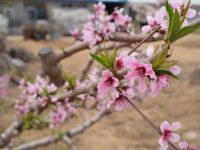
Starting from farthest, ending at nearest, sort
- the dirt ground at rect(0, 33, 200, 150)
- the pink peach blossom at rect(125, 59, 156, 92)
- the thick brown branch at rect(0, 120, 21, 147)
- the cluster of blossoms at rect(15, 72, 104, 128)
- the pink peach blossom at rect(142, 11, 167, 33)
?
the dirt ground at rect(0, 33, 200, 150), the thick brown branch at rect(0, 120, 21, 147), the cluster of blossoms at rect(15, 72, 104, 128), the pink peach blossom at rect(142, 11, 167, 33), the pink peach blossom at rect(125, 59, 156, 92)

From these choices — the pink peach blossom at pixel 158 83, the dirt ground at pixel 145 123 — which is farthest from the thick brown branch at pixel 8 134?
the dirt ground at pixel 145 123

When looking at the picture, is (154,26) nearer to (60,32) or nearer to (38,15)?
(60,32)

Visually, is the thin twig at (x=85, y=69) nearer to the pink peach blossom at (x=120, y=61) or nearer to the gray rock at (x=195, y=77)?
the pink peach blossom at (x=120, y=61)

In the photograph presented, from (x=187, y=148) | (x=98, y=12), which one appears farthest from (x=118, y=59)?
(x=98, y=12)

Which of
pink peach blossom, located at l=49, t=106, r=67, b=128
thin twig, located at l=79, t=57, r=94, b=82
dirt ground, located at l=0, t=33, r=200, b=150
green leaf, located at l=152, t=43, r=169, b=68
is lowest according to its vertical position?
dirt ground, located at l=0, t=33, r=200, b=150

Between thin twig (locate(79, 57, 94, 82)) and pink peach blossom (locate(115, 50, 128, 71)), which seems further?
thin twig (locate(79, 57, 94, 82))

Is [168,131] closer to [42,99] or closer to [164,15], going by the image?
[164,15]

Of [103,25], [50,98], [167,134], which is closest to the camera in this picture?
[167,134]

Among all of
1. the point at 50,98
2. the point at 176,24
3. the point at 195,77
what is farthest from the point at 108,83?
the point at 195,77

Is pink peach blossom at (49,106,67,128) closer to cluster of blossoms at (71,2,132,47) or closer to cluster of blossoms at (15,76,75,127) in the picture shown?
cluster of blossoms at (15,76,75,127)

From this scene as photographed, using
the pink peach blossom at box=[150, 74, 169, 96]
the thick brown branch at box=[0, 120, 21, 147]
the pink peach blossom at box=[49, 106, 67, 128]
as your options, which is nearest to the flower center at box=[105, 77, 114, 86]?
the pink peach blossom at box=[150, 74, 169, 96]
